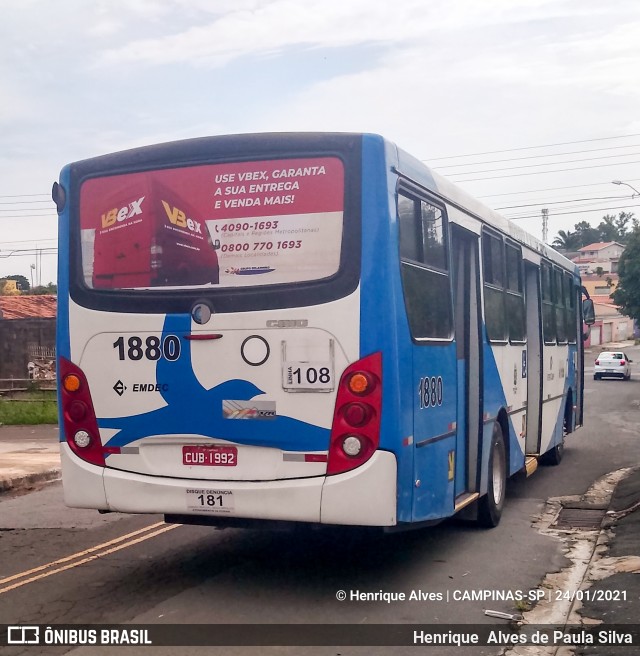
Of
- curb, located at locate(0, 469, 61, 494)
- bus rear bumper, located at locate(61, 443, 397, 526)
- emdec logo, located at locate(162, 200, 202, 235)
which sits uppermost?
emdec logo, located at locate(162, 200, 202, 235)

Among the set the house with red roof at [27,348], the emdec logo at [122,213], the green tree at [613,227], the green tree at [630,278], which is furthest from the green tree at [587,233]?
the emdec logo at [122,213]

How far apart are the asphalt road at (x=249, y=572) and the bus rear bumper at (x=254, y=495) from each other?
62 cm

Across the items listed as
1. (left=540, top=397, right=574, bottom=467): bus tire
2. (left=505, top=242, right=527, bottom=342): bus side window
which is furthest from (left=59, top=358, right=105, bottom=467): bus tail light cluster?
(left=540, top=397, right=574, bottom=467): bus tire

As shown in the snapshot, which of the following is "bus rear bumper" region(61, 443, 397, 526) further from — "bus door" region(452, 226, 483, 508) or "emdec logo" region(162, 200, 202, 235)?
"bus door" region(452, 226, 483, 508)

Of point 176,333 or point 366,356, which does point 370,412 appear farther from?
point 176,333

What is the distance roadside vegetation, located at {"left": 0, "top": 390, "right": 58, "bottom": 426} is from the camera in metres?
22.3

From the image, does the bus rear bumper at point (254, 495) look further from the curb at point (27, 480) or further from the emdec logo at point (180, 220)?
the curb at point (27, 480)

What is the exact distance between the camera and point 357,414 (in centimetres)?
644

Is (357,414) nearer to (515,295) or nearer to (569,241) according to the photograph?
(515,295)

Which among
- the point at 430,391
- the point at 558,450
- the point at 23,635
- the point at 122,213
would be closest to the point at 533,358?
the point at 558,450

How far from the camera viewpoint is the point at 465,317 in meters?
8.85

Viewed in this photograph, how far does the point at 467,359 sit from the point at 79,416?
11.6 ft

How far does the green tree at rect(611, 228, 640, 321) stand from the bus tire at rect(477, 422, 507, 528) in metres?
38.7

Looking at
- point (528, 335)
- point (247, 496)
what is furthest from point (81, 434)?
point (528, 335)
